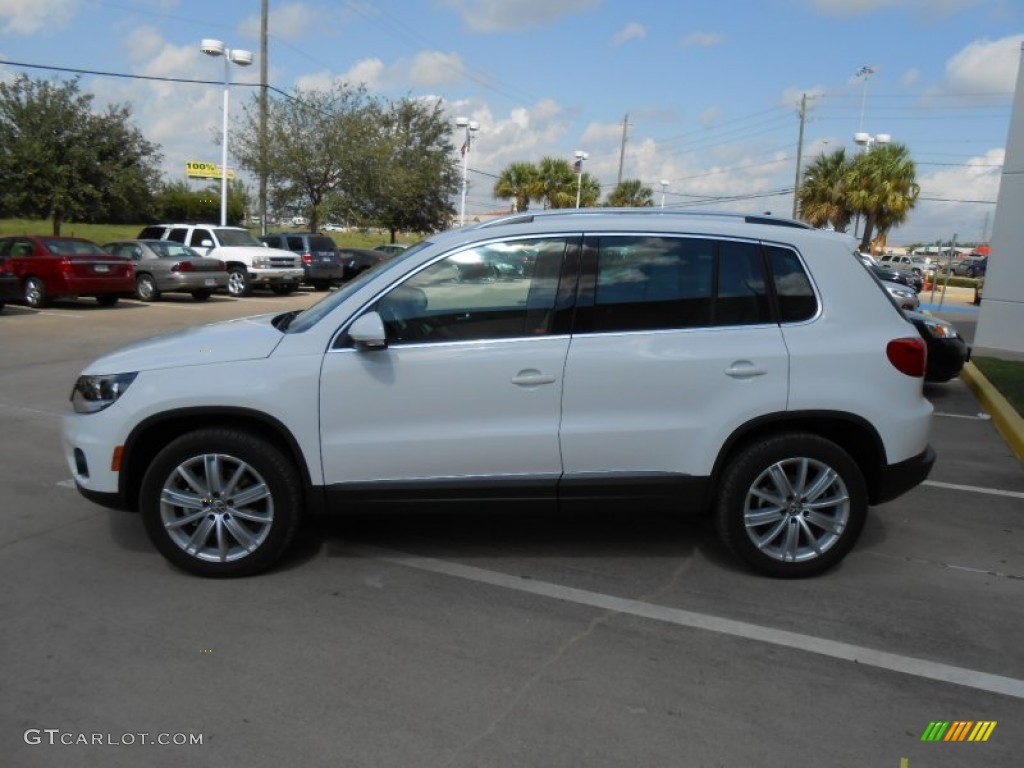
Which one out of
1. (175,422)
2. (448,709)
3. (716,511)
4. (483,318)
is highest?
(483,318)

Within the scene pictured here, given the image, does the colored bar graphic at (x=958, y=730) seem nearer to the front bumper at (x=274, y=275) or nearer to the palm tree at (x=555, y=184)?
the front bumper at (x=274, y=275)

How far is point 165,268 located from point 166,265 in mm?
76

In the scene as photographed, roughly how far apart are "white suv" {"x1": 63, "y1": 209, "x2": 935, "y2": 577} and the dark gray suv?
2184 cm

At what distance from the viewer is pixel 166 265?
66.3ft

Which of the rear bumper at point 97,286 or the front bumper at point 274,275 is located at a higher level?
the front bumper at point 274,275

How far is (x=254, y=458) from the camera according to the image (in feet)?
13.8

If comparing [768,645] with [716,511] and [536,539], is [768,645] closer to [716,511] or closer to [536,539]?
[716,511]

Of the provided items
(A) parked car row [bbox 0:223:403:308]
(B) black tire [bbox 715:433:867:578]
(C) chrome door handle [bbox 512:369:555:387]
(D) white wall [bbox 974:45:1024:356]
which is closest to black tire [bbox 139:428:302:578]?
(C) chrome door handle [bbox 512:369:555:387]

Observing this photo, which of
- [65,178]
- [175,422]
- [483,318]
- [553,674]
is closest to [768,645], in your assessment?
[553,674]

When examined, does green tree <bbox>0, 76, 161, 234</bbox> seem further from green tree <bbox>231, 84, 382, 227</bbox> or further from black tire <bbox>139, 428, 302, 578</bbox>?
black tire <bbox>139, 428, 302, 578</bbox>

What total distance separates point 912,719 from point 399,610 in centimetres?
225

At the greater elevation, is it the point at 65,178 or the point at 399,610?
the point at 65,178

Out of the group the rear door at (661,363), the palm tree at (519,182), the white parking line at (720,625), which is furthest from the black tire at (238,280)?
the palm tree at (519,182)

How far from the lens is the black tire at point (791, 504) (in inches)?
170
